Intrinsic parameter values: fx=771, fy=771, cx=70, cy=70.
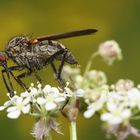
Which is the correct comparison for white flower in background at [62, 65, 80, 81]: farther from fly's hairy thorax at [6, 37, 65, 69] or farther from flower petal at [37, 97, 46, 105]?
flower petal at [37, 97, 46, 105]

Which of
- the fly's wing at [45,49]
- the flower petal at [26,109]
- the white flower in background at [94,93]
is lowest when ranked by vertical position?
the flower petal at [26,109]

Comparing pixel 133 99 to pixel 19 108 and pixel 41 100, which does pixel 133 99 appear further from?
pixel 19 108

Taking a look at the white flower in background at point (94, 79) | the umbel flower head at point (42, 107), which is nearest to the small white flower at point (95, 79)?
the white flower in background at point (94, 79)

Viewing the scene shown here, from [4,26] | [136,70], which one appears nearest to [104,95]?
[136,70]

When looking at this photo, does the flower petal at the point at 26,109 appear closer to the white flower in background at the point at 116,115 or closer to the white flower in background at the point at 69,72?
the white flower in background at the point at 69,72

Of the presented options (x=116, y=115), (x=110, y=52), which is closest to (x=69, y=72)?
(x=110, y=52)

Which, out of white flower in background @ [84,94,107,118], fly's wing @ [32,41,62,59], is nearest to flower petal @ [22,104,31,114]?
white flower in background @ [84,94,107,118]
